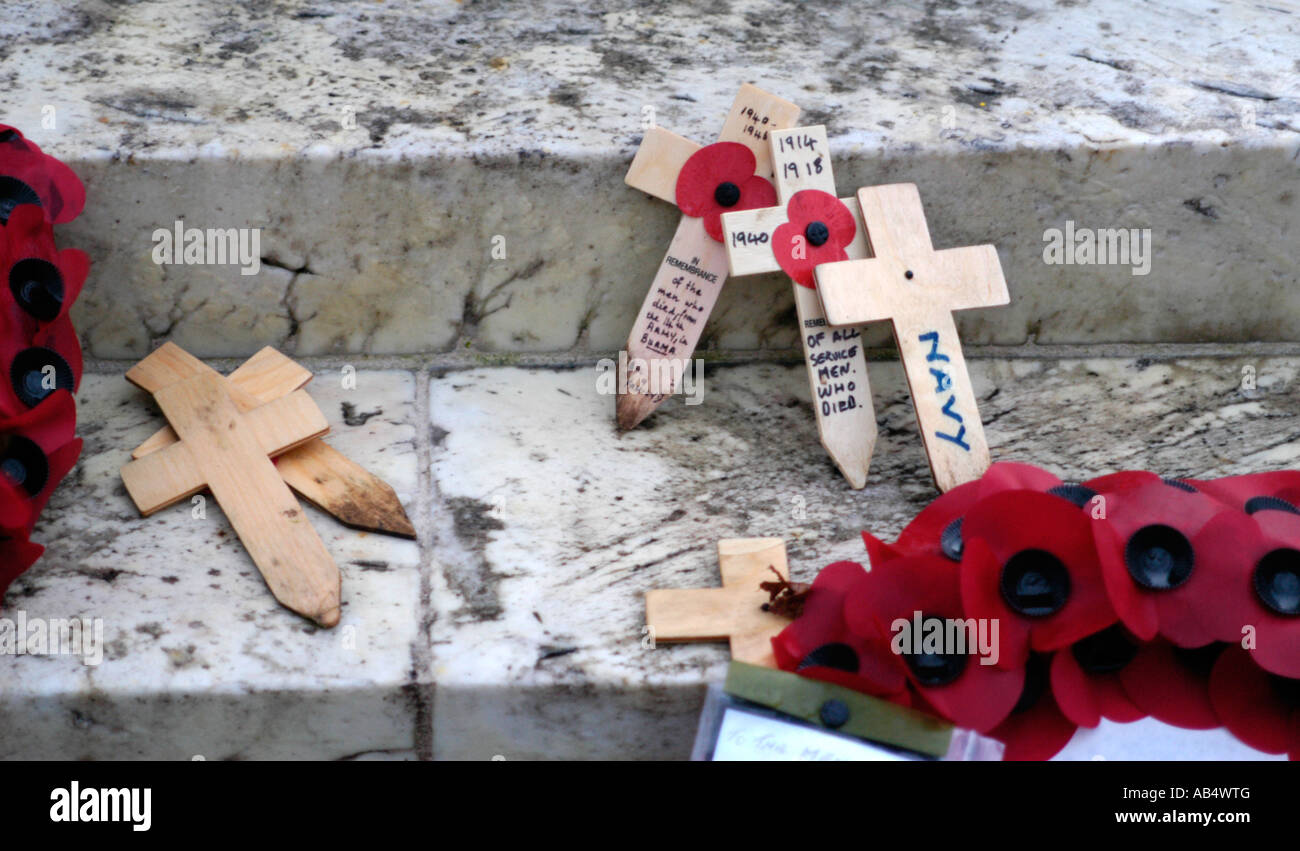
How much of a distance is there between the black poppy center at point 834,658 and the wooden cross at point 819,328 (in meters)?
0.42

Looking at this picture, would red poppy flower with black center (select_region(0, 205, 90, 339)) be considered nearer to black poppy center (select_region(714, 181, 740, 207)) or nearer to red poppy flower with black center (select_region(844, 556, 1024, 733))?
black poppy center (select_region(714, 181, 740, 207))

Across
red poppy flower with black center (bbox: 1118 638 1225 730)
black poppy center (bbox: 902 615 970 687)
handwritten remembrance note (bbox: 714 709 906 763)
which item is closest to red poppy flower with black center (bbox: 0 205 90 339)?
handwritten remembrance note (bbox: 714 709 906 763)

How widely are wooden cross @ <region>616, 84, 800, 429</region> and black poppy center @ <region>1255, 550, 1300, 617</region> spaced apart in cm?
88

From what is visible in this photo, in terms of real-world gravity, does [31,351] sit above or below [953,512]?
above

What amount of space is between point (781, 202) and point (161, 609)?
3.51ft

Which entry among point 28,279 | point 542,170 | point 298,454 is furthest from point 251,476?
point 542,170

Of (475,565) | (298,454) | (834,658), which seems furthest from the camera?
(298,454)

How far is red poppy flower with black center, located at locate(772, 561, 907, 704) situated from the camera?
1.39 metres

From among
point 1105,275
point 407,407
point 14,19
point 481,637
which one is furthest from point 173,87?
point 1105,275

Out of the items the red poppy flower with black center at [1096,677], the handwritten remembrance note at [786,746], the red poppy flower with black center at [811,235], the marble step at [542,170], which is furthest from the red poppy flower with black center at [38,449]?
the red poppy flower with black center at [1096,677]

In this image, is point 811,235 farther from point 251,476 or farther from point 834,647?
point 251,476

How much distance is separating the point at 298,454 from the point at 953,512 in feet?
3.17

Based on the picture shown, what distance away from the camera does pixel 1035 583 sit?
1.38 metres

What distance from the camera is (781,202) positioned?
1804 millimetres
